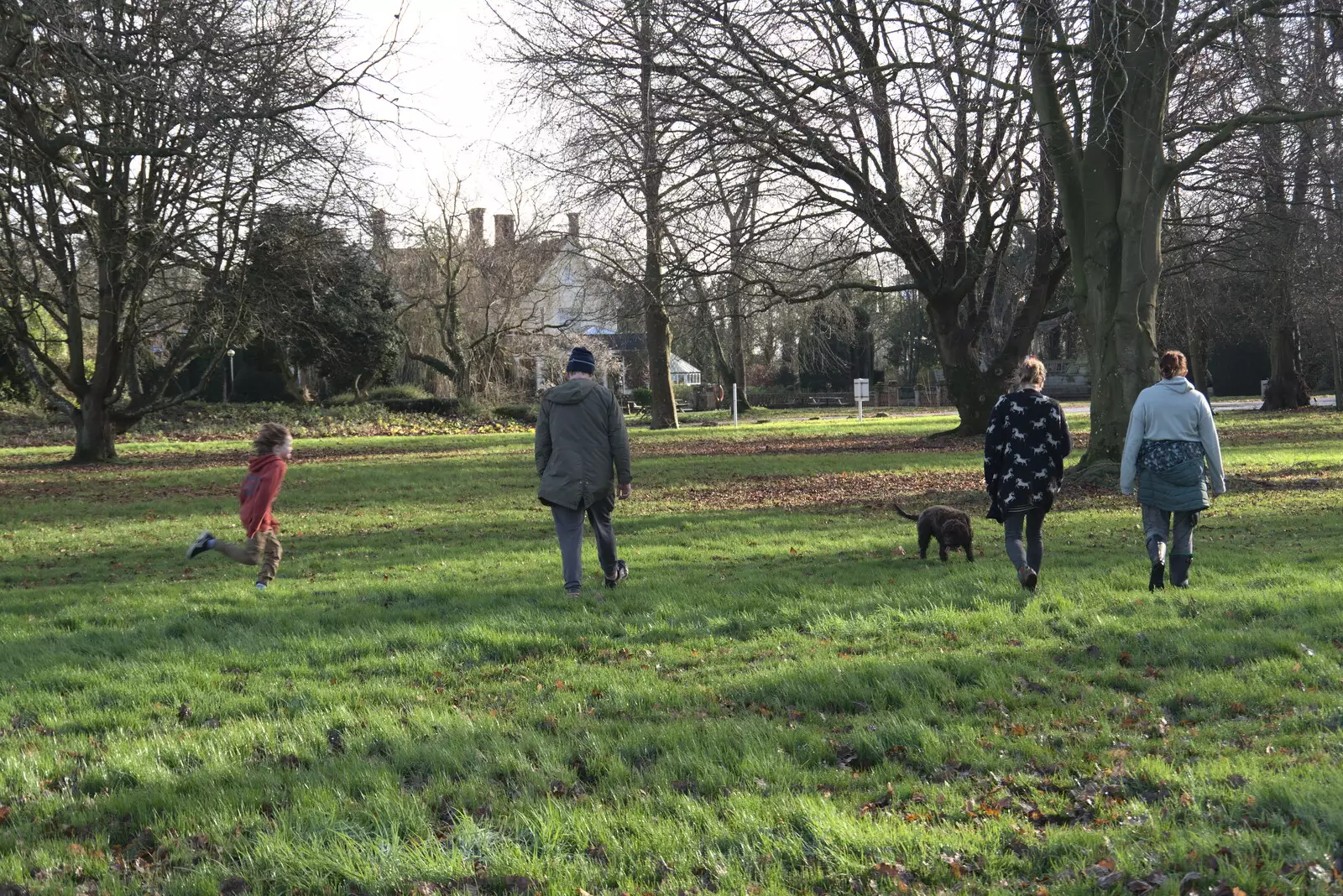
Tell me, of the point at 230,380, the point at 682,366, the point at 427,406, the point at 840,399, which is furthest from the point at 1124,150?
the point at 682,366

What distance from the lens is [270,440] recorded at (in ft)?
28.6

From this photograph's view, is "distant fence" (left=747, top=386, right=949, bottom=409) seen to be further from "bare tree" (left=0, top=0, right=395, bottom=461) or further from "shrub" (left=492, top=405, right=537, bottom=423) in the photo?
"bare tree" (left=0, top=0, right=395, bottom=461)

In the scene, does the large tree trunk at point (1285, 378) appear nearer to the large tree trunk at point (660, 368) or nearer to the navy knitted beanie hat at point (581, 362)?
the large tree trunk at point (660, 368)

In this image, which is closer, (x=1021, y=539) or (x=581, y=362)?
(x=581, y=362)

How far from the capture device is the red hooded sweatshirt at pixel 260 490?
8.77 meters

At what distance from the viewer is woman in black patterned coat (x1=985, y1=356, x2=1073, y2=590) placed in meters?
7.73

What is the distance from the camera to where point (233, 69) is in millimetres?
10984

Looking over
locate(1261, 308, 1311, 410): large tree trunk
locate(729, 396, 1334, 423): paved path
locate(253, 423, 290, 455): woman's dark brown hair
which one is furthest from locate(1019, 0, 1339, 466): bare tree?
locate(729, 396, 1334, 423): paved path

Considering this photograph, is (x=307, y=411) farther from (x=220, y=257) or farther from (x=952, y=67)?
(x=952, y=67)

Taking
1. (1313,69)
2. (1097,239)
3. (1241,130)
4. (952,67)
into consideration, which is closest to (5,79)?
(952,67)

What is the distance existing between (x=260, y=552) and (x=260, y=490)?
531 millimetres

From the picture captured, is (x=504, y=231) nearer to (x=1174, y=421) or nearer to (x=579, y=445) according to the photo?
(x=579, y=445)

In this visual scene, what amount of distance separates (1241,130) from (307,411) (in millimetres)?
28623

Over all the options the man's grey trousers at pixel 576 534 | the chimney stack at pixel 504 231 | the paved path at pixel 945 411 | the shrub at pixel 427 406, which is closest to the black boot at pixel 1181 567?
the man's grey trousers at pixel 576 534
